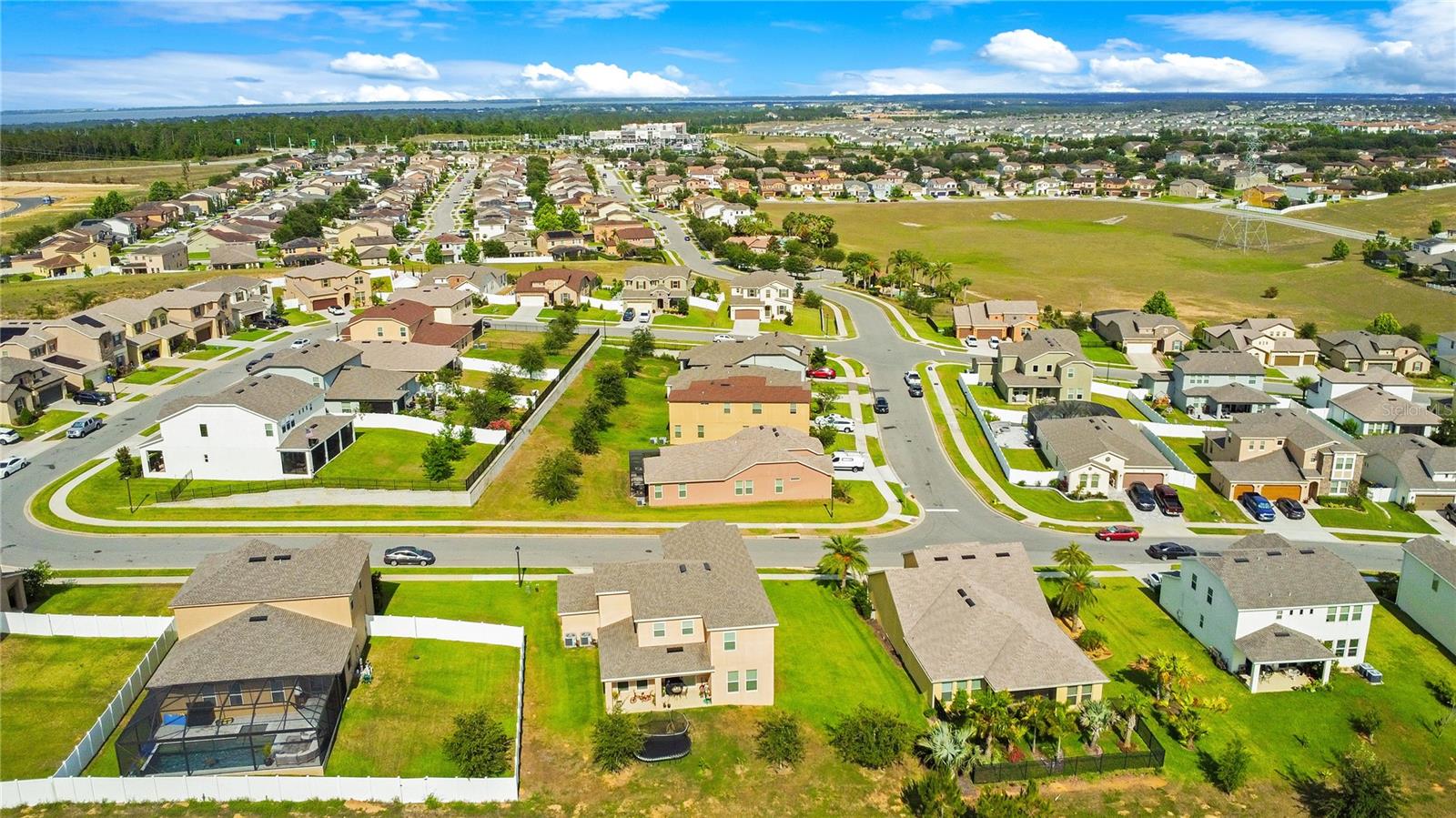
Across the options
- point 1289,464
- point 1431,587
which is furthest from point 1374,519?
point 1431,587

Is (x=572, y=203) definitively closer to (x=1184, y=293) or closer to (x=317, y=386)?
(x=1184, y=293)

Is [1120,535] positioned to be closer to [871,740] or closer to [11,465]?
[871,740]

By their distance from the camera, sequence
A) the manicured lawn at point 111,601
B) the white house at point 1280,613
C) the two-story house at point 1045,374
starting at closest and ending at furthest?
the white house at point 1280,613, the manicured lawn at point 111,601, the two-story house at point 1045,374

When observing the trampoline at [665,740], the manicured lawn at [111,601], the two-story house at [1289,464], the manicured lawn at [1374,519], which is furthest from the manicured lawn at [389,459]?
the manicured lawn at [1374,519]

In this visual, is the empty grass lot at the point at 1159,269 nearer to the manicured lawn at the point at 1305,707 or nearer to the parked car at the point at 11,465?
the manicured lawn at the point at 1305,707

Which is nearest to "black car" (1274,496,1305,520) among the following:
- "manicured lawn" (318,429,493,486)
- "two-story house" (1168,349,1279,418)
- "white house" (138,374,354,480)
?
"two-story house" (1168,349,1279,418)

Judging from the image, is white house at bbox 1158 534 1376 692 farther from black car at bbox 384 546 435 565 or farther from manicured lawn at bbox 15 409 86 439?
manicured lawn at bbox 15 409 86 439
